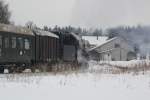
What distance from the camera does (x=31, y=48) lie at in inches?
947

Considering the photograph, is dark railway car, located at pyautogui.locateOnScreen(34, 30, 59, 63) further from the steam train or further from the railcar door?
the railcar door

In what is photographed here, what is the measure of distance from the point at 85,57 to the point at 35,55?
7.96 metres

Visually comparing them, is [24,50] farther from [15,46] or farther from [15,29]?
[15,29]

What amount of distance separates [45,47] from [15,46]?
4414mm

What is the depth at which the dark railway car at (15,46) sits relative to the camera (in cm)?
2073

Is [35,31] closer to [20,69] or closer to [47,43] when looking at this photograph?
[47,43]

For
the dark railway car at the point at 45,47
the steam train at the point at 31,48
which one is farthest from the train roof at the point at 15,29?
Result: the dark railway car at the point at 45,47

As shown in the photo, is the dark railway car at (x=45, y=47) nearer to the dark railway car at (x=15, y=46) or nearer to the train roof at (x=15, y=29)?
the dark railway car at (x=15, y=46)

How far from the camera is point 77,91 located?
33.3 ft

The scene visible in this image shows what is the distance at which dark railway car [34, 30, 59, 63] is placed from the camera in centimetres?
2508

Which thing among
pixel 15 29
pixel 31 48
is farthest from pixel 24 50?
pixel 15 29

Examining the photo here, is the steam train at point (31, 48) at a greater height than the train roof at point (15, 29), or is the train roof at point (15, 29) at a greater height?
the train roof at point (15, 29)

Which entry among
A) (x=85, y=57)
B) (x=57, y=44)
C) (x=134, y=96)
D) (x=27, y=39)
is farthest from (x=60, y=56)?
(x=134, y=96)

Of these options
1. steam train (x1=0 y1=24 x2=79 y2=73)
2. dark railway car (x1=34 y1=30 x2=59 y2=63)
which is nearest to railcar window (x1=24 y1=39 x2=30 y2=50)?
steam train (x1=0 y1=24 x2=79 y2=73)
